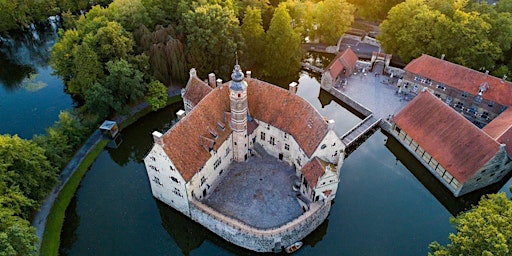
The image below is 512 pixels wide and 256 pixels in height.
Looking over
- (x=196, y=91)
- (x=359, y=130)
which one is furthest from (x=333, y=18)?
(x=196, y=91)

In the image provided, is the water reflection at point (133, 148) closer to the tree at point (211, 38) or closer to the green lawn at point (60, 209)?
the green lawn at point (60, 209)

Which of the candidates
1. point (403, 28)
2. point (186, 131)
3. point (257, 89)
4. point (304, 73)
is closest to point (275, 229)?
point (186, 131)

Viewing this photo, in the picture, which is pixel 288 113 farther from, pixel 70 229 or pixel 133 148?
pixel 70 229

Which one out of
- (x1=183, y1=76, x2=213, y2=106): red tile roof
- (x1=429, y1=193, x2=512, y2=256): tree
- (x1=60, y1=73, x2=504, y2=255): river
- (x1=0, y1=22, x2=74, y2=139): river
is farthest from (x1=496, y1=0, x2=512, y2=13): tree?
(x1=0, y1=22, x2=74, y2=139): river

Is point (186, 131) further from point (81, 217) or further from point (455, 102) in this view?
point (455, 102)

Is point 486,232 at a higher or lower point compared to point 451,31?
lower

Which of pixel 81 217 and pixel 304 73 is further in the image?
pixel 304 73
